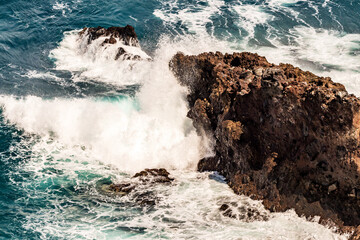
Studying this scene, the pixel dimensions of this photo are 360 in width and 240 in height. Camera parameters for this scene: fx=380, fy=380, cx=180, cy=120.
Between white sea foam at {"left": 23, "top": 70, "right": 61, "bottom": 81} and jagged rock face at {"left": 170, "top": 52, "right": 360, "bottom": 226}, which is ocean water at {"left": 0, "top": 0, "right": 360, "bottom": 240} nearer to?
white sea foam at {"left": 23, "top": 70, "right": 61, "bottom": 81}

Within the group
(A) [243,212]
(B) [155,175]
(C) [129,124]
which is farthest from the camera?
(C) [129,124]

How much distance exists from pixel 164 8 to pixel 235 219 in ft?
94.5

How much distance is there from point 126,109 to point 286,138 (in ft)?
34.0

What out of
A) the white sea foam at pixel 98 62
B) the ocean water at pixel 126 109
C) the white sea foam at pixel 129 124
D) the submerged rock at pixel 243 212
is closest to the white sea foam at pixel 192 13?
the ocean water at pixel 126 109

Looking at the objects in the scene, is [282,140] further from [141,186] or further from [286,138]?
[141,186]

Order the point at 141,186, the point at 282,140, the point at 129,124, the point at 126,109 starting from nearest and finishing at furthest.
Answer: the point at 282,140 < the point at 141,186 < the point at 129,124 < the point at 126,109

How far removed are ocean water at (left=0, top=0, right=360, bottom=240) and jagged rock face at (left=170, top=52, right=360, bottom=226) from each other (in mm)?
609

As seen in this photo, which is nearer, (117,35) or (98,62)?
(98,62)

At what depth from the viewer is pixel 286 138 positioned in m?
12.8

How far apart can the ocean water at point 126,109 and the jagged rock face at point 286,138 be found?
2.00 feet

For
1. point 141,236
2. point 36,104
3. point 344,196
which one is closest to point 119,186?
point 141,236

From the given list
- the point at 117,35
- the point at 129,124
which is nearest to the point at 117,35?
the point at 117,35

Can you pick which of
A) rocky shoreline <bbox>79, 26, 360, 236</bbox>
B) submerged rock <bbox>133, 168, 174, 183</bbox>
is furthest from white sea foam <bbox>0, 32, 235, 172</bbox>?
rocky shoreline <bbox>79, 26, 360, 236</bbox>

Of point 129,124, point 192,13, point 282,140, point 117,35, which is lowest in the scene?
point 129,124
